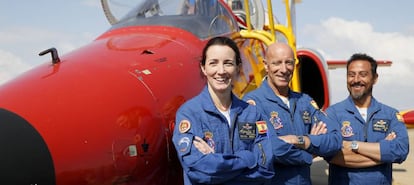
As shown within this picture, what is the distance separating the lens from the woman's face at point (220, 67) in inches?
113

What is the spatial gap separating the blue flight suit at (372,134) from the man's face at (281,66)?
28.5 inches

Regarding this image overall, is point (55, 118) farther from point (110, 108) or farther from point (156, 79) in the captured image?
point (156, 79)

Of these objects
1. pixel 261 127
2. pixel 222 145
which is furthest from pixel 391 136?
pixel 222 145

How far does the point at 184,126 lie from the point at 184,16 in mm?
2502

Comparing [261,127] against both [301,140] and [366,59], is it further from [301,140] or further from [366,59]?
[366,59]

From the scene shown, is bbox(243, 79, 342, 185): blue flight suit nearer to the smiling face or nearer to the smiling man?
the smiling face

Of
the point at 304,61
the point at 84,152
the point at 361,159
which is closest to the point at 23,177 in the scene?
the point at 84,152

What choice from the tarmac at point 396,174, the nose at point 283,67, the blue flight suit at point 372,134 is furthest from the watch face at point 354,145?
the tarmac at point 396,174

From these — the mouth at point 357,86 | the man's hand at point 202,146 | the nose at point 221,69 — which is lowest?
the man's hand at point 202,146

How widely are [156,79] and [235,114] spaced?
82 centimetres

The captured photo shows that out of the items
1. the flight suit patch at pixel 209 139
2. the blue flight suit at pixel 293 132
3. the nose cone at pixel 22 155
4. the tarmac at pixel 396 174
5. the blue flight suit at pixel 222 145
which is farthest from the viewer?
the tarmac at pixel 396 174

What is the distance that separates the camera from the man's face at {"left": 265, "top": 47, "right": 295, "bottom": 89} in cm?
348

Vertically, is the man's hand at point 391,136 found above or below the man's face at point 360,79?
below

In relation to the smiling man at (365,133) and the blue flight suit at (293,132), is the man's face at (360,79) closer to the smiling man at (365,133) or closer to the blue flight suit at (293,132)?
the smiling man at (365,133)
